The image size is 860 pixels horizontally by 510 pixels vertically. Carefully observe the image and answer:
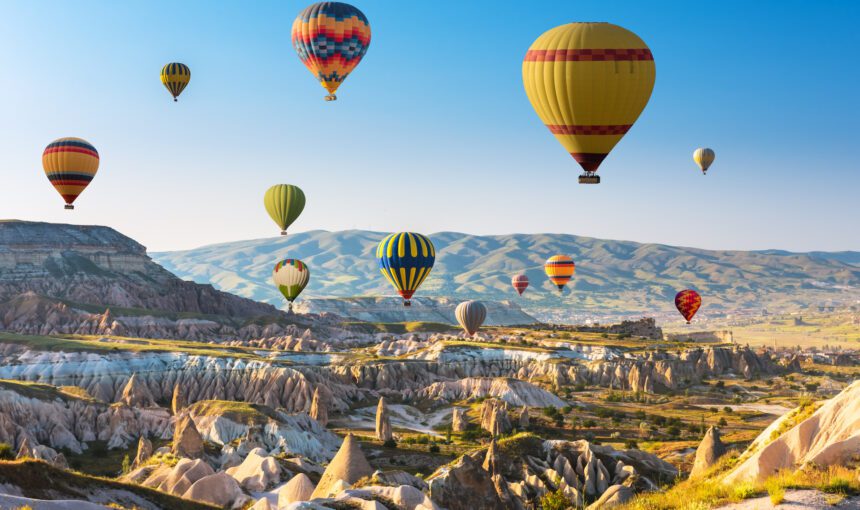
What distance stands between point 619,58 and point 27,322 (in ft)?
518

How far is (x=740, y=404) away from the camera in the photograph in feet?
492

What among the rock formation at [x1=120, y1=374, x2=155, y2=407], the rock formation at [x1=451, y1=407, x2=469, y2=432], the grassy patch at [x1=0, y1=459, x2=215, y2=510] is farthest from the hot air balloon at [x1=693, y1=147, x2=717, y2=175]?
the grassy patch at [x1=0, y1=459, x2=215, y2=510]

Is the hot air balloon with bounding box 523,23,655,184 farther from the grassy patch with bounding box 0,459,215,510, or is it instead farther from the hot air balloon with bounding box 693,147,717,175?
the hot air balloon with bounding box 693,147,717,175

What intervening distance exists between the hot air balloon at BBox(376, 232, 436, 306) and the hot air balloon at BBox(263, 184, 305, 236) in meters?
27.8

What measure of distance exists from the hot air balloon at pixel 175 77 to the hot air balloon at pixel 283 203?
848 inches

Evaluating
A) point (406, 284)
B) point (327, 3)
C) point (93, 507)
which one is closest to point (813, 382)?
point (406, 284)

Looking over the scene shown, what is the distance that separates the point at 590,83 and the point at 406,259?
166 feet

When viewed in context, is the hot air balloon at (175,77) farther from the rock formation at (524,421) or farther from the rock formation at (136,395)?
the rock formation at (524,421)

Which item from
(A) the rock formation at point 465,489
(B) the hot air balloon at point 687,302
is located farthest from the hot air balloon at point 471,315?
(A) the rock formation at point 465,489

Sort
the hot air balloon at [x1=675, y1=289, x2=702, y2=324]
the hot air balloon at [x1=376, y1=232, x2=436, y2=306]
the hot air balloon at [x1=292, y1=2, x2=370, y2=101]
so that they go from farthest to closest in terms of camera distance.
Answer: the hot air balloon at [x1=675, y1=289, x2=702, y2=324], the hot air balloon at [x1=376, y1=232, x2=436, y2=306], the hot air balloon at [x1=292, y1=2, x2=370, y2=101]

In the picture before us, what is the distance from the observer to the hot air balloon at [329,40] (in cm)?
9775

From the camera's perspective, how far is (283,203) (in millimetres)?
131625

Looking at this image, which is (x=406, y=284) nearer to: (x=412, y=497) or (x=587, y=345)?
(x=412, y=497)

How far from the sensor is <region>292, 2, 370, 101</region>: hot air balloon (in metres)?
97.8
